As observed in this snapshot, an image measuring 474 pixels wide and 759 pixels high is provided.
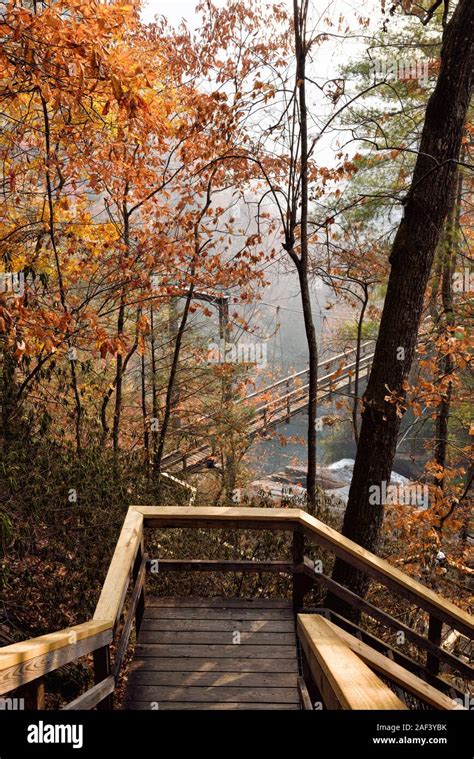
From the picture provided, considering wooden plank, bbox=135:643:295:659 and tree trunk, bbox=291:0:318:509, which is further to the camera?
tree trunk, bbox=291:0:318:509

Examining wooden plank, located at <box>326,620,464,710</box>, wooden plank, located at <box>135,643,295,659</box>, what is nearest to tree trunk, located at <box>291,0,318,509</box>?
wooden plank, located at <box>135,643,295,659</box>

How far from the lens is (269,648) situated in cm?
386

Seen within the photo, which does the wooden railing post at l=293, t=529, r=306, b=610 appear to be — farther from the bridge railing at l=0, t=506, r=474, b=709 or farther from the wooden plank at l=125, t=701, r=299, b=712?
the wooden plank at l=125, t=701, r=299, b=712

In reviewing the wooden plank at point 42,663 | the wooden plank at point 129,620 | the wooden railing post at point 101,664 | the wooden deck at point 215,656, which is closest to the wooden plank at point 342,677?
the wooden plank at point 42,663

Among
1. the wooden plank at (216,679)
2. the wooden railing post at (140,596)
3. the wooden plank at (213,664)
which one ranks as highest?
the wooden railing post at (140,596)

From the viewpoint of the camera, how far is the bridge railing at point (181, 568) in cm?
207

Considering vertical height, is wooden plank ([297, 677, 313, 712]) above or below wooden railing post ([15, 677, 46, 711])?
below

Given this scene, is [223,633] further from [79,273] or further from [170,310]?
[170,310]

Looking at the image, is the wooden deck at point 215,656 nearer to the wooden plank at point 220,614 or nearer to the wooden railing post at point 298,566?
the wooden plank at point 220,614

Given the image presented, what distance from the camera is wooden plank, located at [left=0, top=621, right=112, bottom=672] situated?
184 centimetres

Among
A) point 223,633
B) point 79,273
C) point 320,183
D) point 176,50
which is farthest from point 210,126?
point 223,633

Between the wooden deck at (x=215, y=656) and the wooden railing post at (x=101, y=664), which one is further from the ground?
the wooden railing post at (x=101, y=664)

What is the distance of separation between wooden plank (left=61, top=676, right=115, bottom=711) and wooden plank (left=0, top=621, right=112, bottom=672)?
0.74ft

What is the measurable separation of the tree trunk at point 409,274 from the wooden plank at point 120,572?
6.85ft
